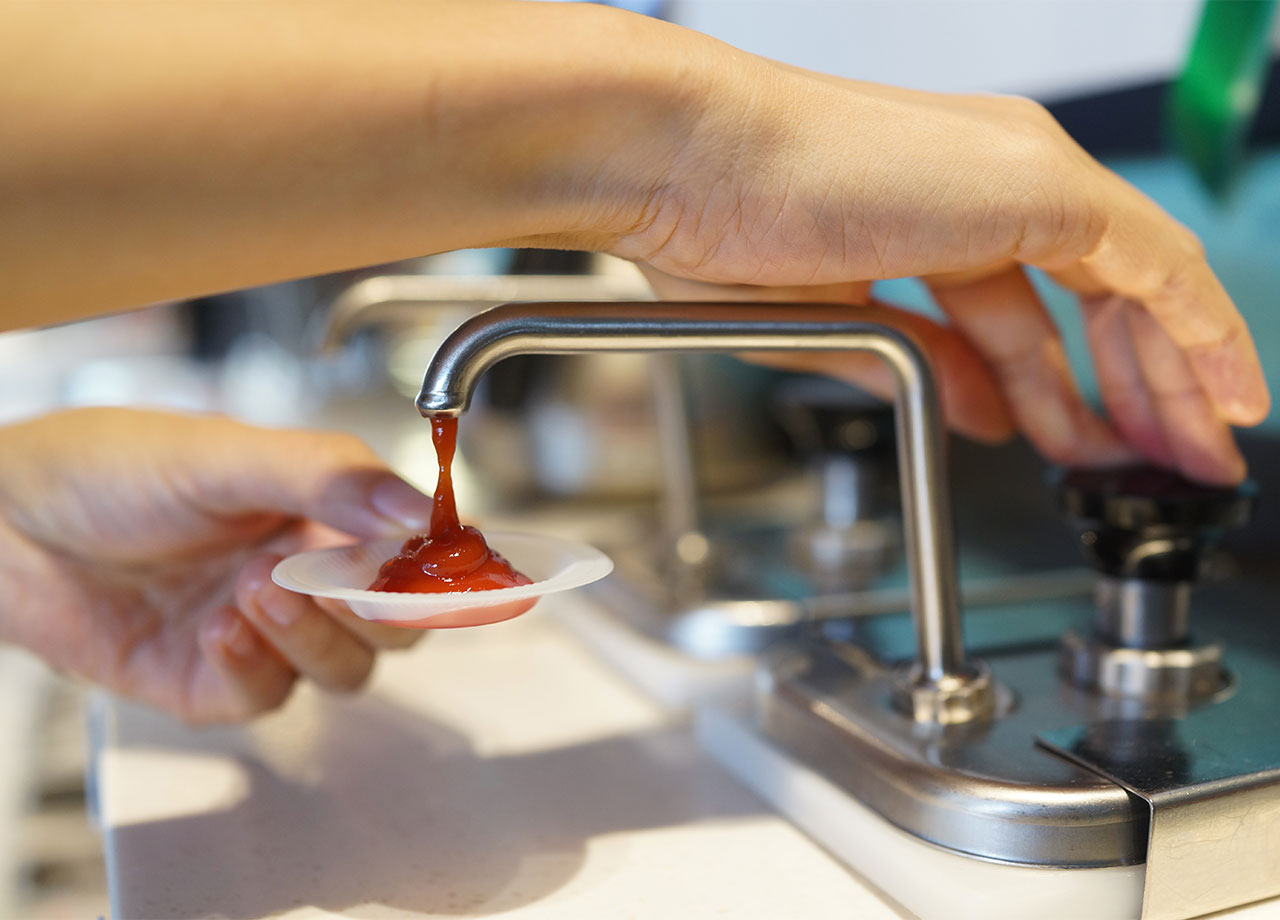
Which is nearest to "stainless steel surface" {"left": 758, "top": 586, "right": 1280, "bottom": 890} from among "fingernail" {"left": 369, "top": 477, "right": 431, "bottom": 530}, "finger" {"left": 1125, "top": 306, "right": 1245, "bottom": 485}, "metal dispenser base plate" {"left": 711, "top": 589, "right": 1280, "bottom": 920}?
"metal dispenser base plate" {"left": 711, "top": 589, "right": 1280, "bottom": 920}

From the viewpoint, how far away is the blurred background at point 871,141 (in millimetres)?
656

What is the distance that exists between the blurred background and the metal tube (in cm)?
35

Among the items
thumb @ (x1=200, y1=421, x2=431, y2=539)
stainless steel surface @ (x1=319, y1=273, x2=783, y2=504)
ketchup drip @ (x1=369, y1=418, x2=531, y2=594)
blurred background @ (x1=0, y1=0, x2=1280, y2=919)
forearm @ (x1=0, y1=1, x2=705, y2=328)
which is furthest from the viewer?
stainless steel surface @ (x1=319, y1=273, x2=783, y2=504)

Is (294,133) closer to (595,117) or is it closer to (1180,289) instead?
(595,117)

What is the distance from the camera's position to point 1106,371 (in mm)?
605

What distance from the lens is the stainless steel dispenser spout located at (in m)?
0.39

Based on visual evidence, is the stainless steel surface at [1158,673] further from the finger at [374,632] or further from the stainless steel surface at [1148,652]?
the finger at [374,632]

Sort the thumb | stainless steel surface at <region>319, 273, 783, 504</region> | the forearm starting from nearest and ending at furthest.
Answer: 1. the forearm
2. the thumb
3. stainless steel surface at <region>319, 273, 783, 504</region>

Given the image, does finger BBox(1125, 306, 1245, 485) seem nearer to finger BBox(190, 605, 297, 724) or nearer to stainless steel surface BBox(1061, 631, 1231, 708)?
stainless steel surface BBox(1061, 631, 1231, 708)

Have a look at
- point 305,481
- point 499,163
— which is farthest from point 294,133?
point 305,481

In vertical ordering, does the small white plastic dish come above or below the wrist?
below

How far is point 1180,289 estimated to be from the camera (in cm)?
50

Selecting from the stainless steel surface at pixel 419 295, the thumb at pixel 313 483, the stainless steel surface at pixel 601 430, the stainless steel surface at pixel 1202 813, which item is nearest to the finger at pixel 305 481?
the thumb at pixel 313 483

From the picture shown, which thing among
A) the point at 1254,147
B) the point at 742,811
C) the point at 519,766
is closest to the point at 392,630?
the point at 519,766
